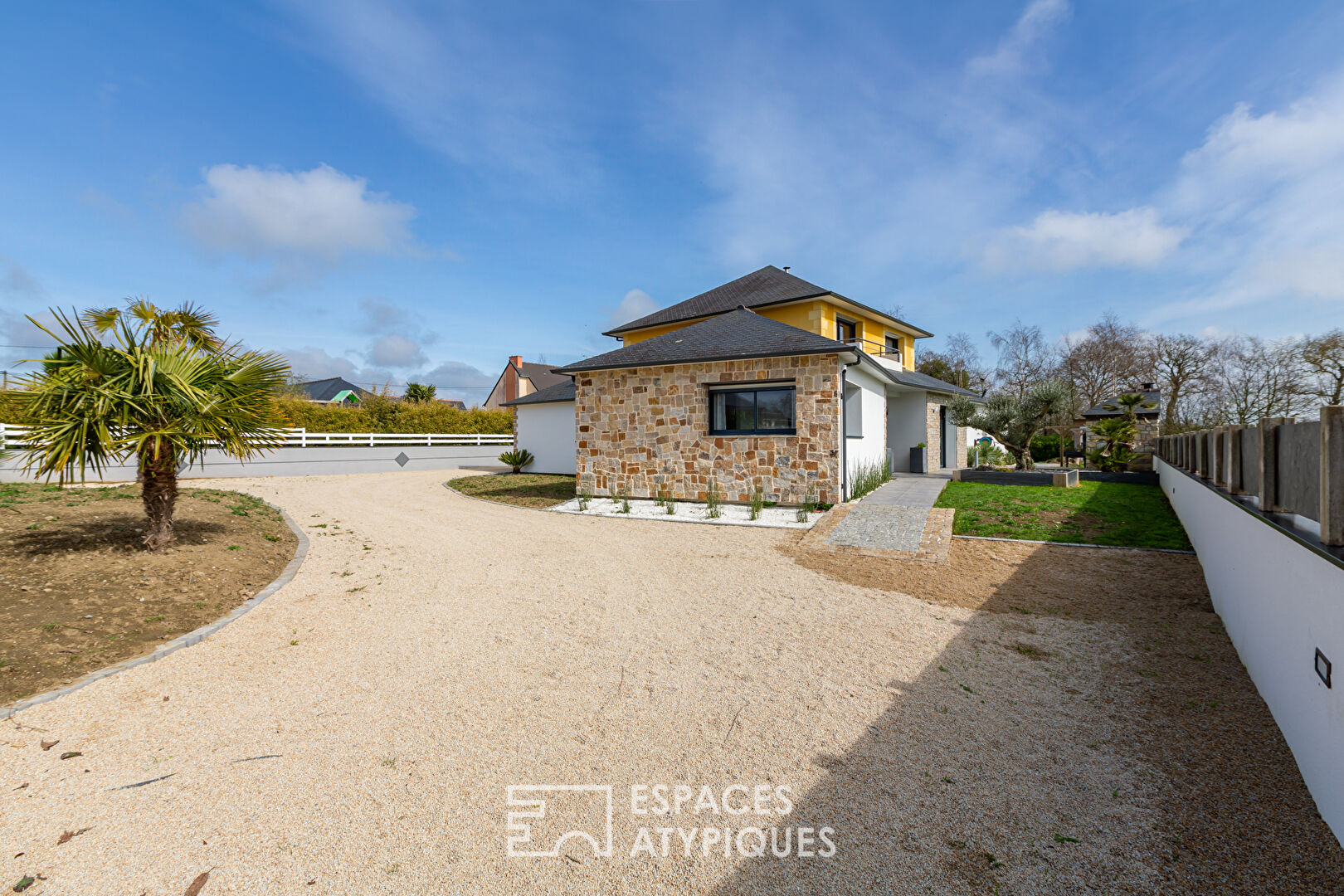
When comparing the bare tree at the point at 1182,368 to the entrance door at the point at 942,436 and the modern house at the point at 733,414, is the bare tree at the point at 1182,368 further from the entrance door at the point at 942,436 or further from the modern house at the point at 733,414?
the modern house at the point at 733,414

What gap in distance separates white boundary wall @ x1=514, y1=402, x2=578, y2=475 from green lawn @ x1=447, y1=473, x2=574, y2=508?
1.83ft

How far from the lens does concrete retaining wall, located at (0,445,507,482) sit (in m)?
16.9

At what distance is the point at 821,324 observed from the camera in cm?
1788

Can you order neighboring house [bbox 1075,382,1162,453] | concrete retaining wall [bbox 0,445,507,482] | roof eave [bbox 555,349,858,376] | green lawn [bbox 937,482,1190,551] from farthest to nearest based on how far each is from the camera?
neighboring house [bbox 1075,382,1162,453], concrete retaining wall [bbox 0,445,507,482], roof eave [bbox 555,349,858,376], green lawn [bbox 937,482,1190,551]

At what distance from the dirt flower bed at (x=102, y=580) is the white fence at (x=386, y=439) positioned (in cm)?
1172

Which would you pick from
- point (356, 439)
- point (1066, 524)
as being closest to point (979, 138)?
point (1066, 524)

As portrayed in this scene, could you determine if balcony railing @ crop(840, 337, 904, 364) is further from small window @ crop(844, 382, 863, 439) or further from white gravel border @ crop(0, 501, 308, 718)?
white gravel border @ crop(0, 501, 308, 718)

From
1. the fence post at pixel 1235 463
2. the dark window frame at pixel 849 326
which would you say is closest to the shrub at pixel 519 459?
the dark window frame at pixel 849 326

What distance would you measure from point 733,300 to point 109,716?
1878 cm

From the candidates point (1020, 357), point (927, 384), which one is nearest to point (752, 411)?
point (927, 384)

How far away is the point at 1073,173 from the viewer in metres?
12.4

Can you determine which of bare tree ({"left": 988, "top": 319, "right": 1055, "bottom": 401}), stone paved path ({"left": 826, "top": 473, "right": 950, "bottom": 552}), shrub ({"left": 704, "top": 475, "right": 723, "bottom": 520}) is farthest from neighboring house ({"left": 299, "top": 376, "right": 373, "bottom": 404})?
bare tree ({"left": 988, "top": 319, "right": 1055, "bottom": 401})

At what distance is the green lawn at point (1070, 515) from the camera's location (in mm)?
8094

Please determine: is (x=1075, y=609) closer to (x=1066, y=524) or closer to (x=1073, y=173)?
(x=1066, y=524)
